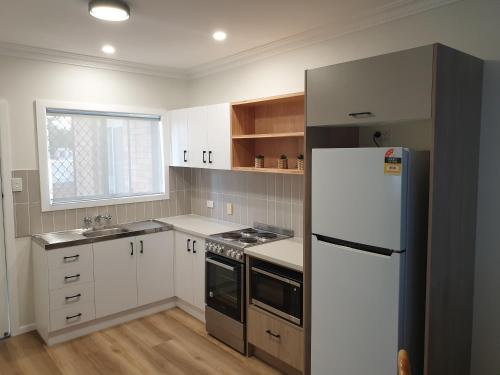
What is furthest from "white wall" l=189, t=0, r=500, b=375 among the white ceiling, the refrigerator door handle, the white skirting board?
the white skirting board

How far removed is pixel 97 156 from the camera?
402cm

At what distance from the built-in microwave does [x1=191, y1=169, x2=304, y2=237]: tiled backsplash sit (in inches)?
24.1

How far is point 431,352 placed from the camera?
6.67 ft

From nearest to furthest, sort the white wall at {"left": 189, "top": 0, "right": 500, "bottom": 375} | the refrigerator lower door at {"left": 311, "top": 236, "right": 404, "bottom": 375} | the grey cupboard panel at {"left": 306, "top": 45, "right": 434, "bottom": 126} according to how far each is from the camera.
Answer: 1. the grey cupboard panel at {"left": 306, "top": 45, "right": 434, "bottom": 126}
2. the refrigerator lower door at {"left": 311, "top": 236, "right": 404, "bottom": 375}
3. the white wall at {"left": 189, "top": 0, "right": 500, "bottom": 375}

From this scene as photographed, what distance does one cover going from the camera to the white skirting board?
136 inches

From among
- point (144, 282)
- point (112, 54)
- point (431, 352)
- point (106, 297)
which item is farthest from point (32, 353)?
point (431, 352)

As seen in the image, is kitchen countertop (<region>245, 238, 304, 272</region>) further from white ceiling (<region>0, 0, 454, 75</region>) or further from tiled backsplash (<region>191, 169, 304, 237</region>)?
white ceiling (<region>0, 0, 454, 75</region>)

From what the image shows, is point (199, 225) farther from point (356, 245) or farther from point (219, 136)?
point (356, 245)

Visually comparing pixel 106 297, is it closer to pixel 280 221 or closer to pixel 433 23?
pixel 280 221

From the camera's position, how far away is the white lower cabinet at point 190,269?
3684 millimetres

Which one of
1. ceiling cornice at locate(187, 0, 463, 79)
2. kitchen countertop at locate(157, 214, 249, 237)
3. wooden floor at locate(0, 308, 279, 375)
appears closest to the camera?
ceiling cornice at locate(187, 0, 463, 79)

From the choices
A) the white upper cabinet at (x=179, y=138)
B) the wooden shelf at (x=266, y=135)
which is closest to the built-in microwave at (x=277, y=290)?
the wooden shelf at (x=266, y=135)

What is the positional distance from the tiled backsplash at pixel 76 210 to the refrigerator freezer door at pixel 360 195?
8.09ft

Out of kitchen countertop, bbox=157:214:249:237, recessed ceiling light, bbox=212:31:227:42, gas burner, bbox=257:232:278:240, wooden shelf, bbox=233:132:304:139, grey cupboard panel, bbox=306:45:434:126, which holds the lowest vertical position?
gas burner, bbox=257:232:278:240
